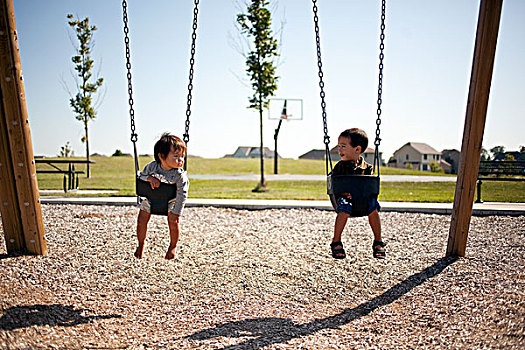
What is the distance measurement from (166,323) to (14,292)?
61.1 inches

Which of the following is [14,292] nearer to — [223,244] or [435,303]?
[223,244]

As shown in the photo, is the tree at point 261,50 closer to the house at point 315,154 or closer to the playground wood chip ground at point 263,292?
the playground wood chip ground at point 263,292

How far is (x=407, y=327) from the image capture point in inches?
146

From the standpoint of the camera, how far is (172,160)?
157 inches

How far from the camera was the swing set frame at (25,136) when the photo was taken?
Answer: 15.6 feet

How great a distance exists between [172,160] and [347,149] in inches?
63.4

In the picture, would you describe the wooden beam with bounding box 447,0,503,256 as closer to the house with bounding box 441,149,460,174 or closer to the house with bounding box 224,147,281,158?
the house with bounding box 441,149,460,174

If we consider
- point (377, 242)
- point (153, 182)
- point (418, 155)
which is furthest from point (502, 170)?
point (418, 155)

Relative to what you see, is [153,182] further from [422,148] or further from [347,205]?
[422,148]

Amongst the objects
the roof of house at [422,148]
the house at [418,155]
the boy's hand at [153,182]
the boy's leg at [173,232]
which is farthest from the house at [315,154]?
the boy's hand at [153,182]

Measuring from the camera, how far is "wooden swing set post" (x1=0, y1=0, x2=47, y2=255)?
4.76 m

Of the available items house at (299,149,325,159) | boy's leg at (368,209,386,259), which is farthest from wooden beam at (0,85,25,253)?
house at (299,149,325,159)

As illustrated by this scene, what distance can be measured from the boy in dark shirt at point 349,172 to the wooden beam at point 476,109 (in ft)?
5.08

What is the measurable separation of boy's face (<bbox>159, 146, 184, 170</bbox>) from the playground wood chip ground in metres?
1.32
